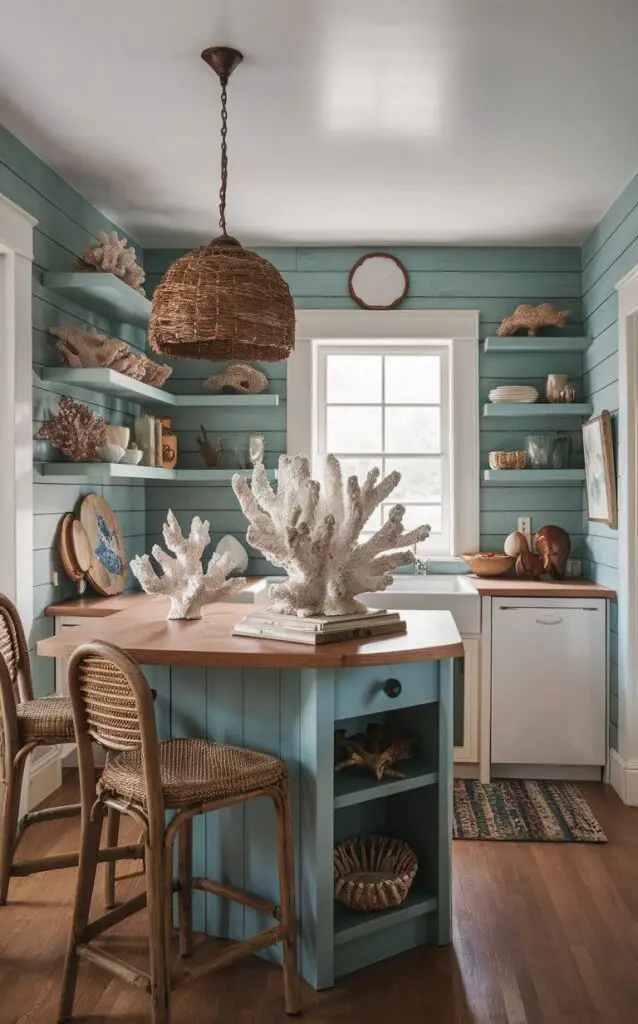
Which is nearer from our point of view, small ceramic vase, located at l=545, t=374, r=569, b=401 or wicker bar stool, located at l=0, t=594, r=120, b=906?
wicker bar stool, located at l=0, t=594, r=120, b=906

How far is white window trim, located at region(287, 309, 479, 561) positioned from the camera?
16.8 ft

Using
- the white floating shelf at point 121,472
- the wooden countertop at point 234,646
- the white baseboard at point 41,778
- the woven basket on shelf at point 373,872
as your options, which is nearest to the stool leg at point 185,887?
Result: the woven basket on shelf at point 373,872

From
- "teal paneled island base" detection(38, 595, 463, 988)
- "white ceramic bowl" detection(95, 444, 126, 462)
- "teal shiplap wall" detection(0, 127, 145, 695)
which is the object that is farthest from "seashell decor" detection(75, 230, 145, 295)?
"teal paneled island base" detection(38, 595, 463, 988)

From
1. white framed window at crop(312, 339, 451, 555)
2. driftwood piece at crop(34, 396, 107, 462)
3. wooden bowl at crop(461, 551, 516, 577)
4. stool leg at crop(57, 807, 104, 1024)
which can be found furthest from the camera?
white framed window at crop(312, 339, 451, 555)

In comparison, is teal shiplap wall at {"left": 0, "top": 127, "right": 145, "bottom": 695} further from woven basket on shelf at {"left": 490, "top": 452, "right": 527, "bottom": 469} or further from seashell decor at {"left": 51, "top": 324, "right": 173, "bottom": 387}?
woven basket on shelf at {"left": 490, "top": 452, "right": 527, "bottom": 469}

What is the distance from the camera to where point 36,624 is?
12.7 feet

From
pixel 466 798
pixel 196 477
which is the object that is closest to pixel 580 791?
pixel 466 798

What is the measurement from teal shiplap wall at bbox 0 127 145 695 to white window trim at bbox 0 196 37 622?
11 centimetres

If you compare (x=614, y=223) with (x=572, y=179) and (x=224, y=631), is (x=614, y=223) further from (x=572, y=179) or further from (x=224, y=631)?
(x=224, y=631)

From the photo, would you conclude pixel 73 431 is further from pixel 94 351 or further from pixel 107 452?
pixel 94 351

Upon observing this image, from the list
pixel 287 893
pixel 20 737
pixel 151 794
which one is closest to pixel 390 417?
pixel 20 737

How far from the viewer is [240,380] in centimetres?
510

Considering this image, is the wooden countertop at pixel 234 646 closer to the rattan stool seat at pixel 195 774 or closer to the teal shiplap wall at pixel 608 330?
the rattan stool seat at pixel 195 774

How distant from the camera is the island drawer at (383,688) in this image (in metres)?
2.46
